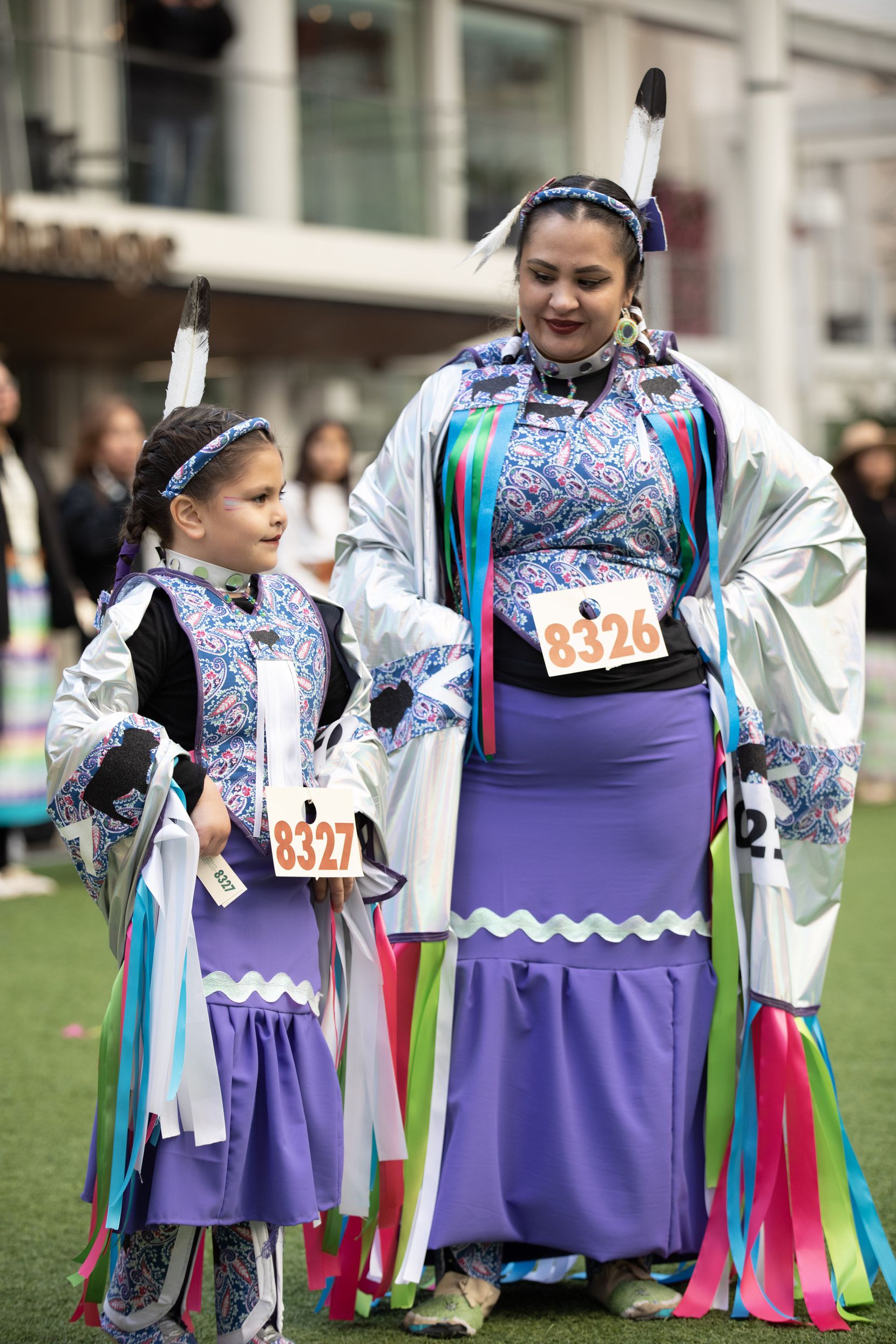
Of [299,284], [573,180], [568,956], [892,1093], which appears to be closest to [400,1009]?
[568,956]

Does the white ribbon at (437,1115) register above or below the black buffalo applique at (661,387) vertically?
below

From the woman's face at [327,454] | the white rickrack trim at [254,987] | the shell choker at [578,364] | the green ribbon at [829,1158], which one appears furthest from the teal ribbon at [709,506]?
the woman's face at [327,454]

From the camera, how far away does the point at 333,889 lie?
8.46 ft

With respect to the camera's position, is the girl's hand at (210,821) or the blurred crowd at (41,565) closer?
the girl's hand at (210,821)

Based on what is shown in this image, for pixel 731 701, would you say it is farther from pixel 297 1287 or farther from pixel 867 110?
pixel 867 110

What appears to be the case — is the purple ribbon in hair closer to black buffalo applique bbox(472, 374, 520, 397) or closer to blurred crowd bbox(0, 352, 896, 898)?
black buffalo applique bbox(472, 374, 520, 397)

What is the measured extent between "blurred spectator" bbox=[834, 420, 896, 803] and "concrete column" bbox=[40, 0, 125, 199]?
5123 millimetres

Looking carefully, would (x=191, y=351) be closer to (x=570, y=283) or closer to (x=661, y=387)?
(x=570, y=283)

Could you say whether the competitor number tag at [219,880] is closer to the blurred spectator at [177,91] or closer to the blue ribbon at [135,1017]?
the blue ribbon at [135,1017]

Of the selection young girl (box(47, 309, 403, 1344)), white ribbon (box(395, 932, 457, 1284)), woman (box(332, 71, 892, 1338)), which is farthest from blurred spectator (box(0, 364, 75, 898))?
young girl (box(47, 309, 403, 1344))

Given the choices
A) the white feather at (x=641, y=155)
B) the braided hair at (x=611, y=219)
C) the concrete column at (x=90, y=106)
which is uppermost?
the concrete column at (x=90, y=106)

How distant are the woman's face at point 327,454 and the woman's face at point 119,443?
785 millimetres

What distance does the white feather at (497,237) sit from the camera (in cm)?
298

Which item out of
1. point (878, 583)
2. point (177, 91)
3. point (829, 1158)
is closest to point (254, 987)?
point (829, 1158)
